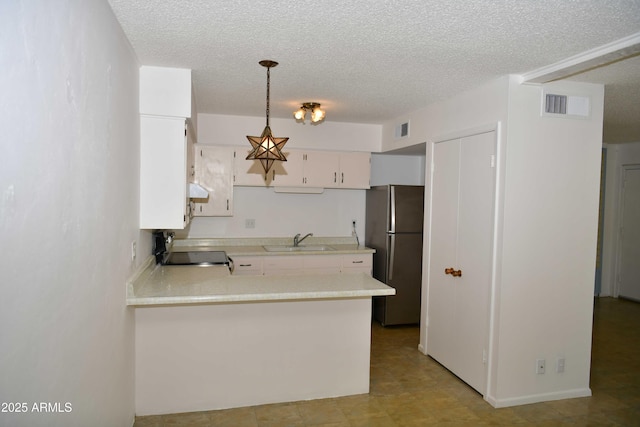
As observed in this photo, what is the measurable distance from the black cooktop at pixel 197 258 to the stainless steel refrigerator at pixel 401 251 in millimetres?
1912

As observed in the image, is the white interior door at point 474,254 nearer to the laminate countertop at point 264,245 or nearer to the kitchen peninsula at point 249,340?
the kitchen peninsula at point 249,340

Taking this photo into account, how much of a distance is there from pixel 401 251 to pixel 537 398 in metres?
2.18

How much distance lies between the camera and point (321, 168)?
534cm

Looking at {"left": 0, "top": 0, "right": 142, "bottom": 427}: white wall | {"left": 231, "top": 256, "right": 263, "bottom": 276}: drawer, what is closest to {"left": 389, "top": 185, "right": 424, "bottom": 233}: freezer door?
{"left": 231, "top": 256, "right": 263, "bottom": 276}: drawer

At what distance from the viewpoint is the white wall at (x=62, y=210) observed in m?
1.09

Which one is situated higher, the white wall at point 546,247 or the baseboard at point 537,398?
the white wall at point 546,247

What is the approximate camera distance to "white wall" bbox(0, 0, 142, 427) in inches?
42.8

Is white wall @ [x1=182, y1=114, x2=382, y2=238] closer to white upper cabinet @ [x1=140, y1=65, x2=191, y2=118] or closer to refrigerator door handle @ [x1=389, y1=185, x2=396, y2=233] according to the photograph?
refrigerator door handle @ [x1=389, y1=185, x2=396, y2=233]

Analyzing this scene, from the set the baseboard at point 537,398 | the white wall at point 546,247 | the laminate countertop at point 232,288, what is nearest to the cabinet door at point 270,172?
→ the laminate countertop at point 232,288

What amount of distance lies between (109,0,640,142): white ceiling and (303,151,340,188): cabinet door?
1.47 meters

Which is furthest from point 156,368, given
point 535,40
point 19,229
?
point 535,40

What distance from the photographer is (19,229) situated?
1.12 metres

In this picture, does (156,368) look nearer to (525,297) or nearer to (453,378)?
(453,378)

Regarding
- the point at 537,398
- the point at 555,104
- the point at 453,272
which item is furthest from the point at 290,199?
the point at 537,398
